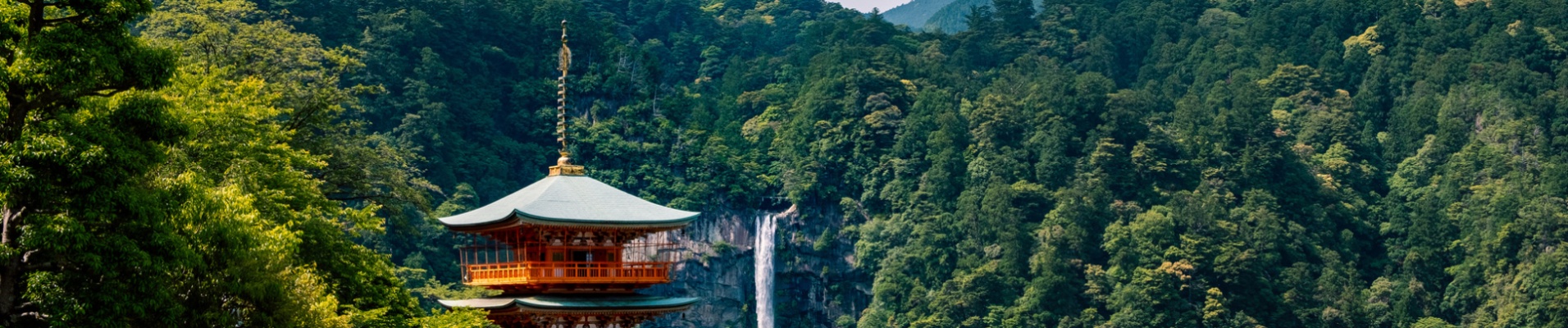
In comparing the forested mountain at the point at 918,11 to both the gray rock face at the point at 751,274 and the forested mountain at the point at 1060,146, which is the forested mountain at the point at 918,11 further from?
the gray rock face at the point at 751,274

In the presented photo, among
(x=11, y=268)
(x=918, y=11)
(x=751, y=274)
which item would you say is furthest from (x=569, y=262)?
(x=918, y=11)

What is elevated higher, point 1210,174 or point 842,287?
point 1210,174

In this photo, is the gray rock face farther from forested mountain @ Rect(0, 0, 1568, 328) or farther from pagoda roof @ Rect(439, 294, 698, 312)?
pagoda roof @ Rect(439, 294, 698, 312)

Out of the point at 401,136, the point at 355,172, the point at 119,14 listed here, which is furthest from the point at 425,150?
the point at 119,14

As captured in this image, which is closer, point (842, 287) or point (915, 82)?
point (842, 287)

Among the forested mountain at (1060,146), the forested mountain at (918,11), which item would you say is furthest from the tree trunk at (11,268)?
the forested mountain at (918,11)

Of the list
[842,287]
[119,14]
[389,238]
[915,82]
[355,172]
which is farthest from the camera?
[915,82]

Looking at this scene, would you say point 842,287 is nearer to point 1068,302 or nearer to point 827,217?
point 827,217

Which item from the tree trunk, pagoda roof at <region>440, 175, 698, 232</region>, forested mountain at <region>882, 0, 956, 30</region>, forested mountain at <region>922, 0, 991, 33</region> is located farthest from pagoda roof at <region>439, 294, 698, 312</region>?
forested mountain at <region>882, 0, 956, 30</region>

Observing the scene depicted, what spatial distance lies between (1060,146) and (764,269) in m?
14.8

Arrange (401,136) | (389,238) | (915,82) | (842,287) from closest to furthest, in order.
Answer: (389,238) → (401,136) → (842,287) → (915,82)

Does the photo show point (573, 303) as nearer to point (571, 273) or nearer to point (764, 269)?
point (571, 273)

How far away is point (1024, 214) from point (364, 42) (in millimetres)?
28950

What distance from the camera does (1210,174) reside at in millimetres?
83125
